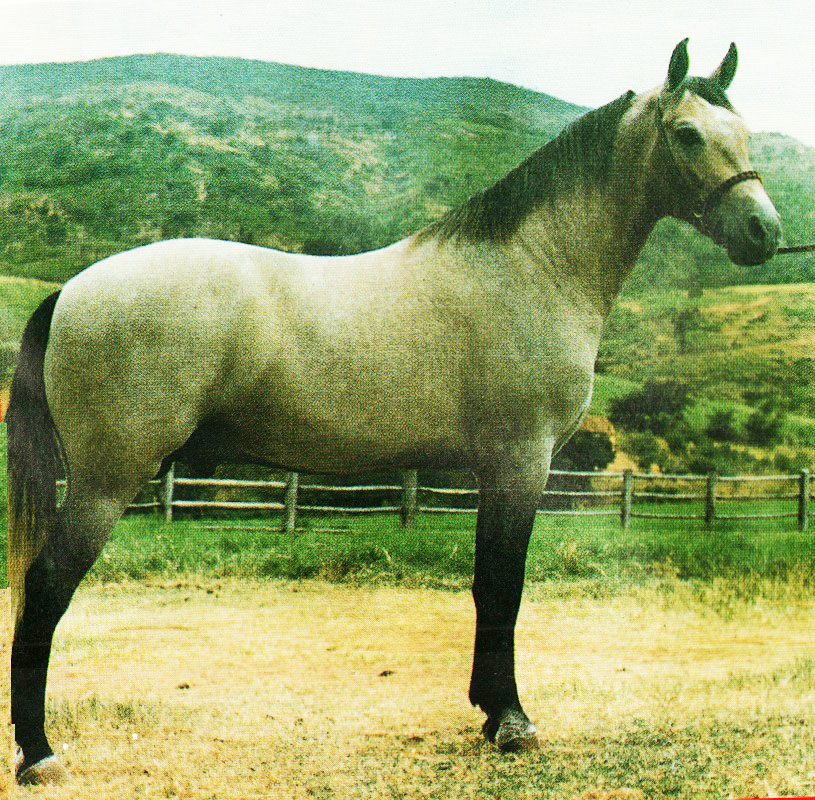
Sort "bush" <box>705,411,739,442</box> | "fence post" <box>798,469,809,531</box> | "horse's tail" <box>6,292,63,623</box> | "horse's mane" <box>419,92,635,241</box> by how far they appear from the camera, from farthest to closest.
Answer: "fence post" <box>798,469,809,531</box>, "bush" <box>705,411,739,442</box>, "horse's mane" <box>419,92,635,241</box>, "horse's tail" <box>6,292,63,623</box>

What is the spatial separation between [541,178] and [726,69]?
79 centimetres

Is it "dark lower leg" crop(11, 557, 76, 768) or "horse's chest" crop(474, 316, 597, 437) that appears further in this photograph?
"horse's chest" crop(474, 316, 597, 437)

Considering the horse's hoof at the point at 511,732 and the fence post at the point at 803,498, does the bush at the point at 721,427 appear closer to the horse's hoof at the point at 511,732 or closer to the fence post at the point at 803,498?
the fence post at the point at 803,498

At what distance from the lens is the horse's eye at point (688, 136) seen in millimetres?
2947

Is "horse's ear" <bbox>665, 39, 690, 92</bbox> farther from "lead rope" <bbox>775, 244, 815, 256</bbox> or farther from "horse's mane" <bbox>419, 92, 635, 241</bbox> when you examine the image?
"lead rope" <bbox>775, 244, 815, 256</bbox>

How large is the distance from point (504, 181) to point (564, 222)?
0.85ft

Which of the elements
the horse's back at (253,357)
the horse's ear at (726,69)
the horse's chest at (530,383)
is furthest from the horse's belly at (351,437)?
the horse's ear at (726,69)

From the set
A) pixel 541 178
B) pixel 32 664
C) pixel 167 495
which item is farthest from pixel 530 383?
pixel 32 664

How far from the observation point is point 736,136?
2971 mm

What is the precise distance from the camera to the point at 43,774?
268cm

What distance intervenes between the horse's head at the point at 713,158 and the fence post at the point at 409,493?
4.65ft

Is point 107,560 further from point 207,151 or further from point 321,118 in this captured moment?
point 321,118

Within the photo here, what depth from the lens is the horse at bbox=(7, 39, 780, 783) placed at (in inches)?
103

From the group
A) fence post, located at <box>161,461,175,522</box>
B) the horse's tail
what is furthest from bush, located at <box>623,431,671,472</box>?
the horse's tail
